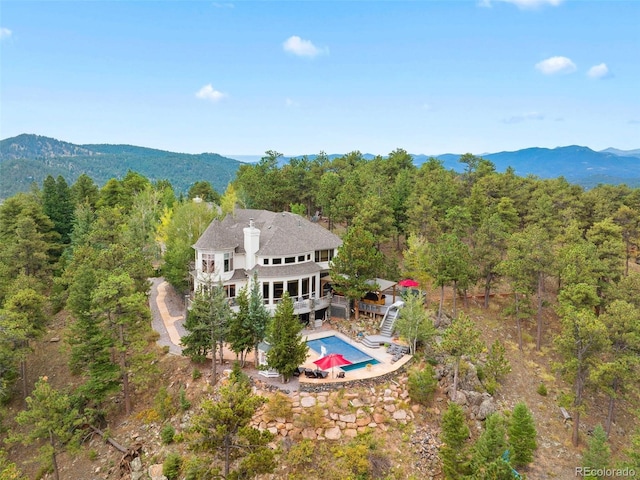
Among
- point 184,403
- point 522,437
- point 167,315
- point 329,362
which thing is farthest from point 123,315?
point 522,437

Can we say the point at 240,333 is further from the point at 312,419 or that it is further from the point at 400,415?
the point at 400,415

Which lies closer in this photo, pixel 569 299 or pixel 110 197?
pixel 569 299

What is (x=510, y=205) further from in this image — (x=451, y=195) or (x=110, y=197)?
(x=110, y=197)

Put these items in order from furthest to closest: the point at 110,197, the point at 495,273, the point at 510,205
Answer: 1. the point at 110,197
2. the point at 510,205
3. the point at 495,273

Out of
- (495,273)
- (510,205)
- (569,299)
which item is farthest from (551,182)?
(569,299)

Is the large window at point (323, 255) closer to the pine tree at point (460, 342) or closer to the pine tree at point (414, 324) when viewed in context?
the pine tree at point (414, 324)
